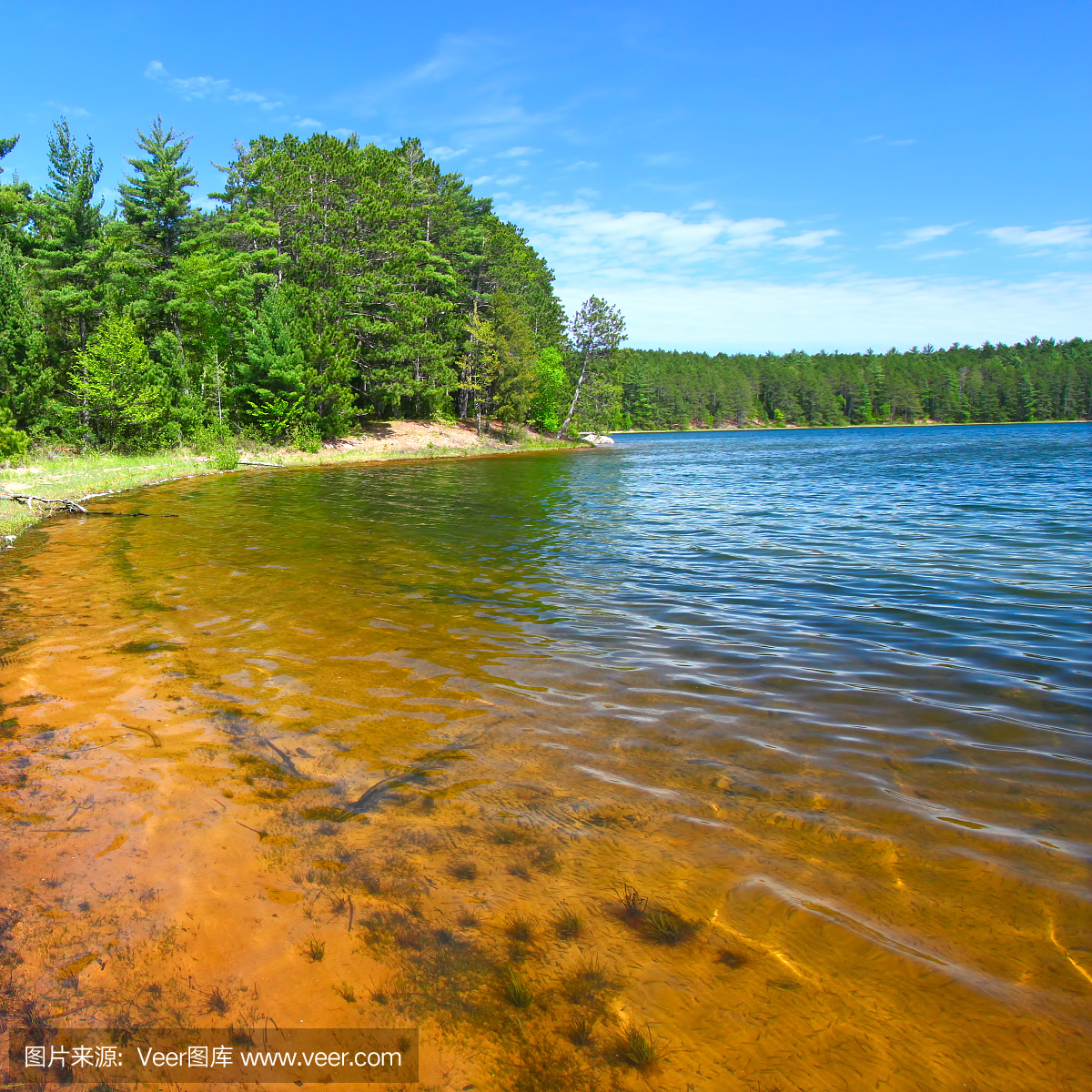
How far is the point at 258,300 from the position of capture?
4322cm

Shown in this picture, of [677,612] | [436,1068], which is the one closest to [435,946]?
[436,1068]

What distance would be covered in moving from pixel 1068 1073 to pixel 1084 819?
6.86 ft

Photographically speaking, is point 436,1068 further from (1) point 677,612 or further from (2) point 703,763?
(1) point 677,612

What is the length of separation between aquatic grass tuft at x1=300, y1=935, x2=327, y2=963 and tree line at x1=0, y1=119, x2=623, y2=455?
1053 inches

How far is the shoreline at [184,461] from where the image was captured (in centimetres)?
1839

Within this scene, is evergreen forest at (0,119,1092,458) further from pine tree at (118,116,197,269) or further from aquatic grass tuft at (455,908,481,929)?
aquatic grass tuft at (455,908,481,929)

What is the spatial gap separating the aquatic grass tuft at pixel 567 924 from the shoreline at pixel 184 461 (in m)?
14.0

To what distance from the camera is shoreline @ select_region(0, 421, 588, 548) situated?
1839cm

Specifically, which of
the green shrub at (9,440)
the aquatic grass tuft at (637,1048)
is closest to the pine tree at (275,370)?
the green shrub at (9,440)

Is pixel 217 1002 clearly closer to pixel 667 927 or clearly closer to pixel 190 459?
pixel 667 927

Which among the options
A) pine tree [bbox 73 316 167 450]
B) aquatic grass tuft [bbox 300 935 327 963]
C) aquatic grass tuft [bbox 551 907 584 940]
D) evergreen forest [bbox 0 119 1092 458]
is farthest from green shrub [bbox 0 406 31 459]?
aquatic grass tuft [bbox 551 907 584 940]

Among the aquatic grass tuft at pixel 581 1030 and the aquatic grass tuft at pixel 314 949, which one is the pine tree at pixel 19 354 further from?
the aquatic grass tuft at pixel 581 1030

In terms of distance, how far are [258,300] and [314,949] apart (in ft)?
158

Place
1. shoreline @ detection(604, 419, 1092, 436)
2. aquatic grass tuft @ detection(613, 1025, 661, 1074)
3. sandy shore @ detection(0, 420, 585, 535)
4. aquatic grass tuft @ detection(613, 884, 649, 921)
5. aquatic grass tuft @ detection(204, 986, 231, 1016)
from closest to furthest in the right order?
aquatic grass tuft @ detection(613, 1025, 661, 1074)
aquatic grass tuft @ detection(204, 986, 231, 1016)
aquatic grass tuft @ detection(613, 884, 649, 921)
sandy shore @ detection(0, 420, 585, 535)
shoreline @ detection(604, 419, 1092, 436)
